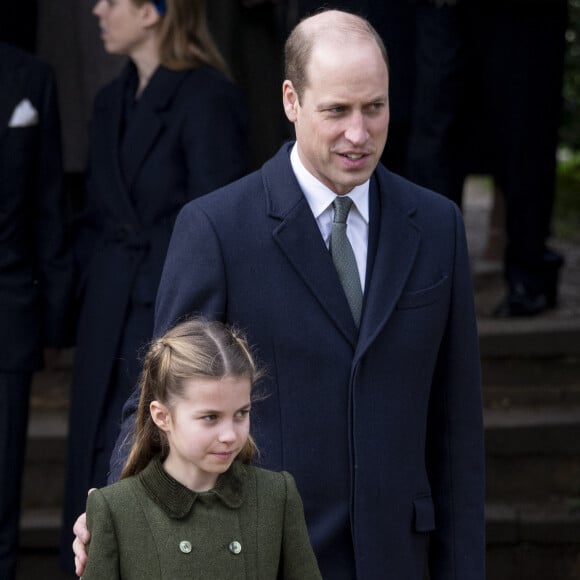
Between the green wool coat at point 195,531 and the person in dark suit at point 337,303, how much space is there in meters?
0.31

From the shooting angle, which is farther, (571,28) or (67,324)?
(571,28)

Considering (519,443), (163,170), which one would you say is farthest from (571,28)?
(163,170)

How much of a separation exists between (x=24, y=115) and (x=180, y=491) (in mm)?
2205

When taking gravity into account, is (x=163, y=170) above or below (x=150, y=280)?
above

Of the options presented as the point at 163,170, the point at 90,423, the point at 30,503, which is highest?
the point at 163,170

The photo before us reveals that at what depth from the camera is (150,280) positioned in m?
4.73

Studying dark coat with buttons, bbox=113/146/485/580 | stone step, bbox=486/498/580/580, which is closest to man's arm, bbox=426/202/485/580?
dark coat with buttons, bbox=113/146/485/580

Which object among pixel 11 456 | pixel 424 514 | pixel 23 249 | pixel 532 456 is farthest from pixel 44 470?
pixel 424 514

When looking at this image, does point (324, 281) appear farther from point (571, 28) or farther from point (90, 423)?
point (571, 28)

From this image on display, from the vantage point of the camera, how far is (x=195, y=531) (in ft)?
8.91

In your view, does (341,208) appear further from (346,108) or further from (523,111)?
(523,111)

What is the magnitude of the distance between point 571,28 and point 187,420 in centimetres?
550

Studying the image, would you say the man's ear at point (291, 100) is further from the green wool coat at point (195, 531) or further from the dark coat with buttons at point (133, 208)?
the dark coat with buttons at point (133, 208)

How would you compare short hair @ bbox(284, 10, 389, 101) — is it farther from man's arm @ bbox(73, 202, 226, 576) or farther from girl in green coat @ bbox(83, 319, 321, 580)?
girl in green coat @ bbox(83, 319, 321, 580)
